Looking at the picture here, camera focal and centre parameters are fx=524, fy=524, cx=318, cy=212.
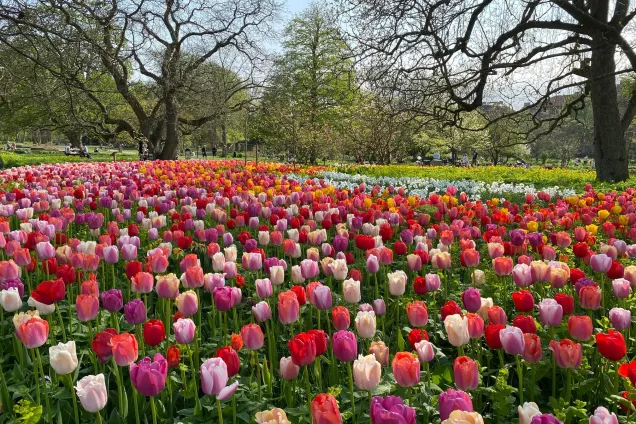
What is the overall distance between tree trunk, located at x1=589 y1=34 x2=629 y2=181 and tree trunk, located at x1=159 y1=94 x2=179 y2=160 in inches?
702

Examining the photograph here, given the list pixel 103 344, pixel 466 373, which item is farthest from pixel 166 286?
pixel 466 373

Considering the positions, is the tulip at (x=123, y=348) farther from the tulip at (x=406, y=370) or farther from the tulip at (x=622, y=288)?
the tulip at (x=622, y=288)

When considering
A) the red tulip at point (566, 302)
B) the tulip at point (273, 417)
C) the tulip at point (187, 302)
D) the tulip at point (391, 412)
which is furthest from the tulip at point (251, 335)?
the red tulip at point (566, 302)

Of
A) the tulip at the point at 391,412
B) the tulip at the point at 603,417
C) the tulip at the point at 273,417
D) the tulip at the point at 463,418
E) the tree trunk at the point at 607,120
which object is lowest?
the tulip at the point at 273,417

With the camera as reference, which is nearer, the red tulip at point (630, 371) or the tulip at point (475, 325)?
the red tulip at point (630, 371)

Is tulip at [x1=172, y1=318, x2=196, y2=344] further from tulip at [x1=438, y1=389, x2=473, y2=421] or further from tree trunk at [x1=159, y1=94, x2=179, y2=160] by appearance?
tree trunk at [x1=159, y1=94, x2=179, y2=160]

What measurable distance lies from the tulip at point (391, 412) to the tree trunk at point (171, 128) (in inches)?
969

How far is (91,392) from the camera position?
1.61m

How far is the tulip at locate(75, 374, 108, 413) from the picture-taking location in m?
1.62

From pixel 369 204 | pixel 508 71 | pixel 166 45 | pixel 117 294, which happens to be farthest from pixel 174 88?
pixel 117 294

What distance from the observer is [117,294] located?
2.46 metres

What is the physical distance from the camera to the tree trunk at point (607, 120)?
1320 cm

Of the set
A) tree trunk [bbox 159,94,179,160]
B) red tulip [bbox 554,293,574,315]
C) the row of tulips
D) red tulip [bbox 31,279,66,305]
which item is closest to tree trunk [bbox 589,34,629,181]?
the row of tulips

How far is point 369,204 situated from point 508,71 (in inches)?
330
